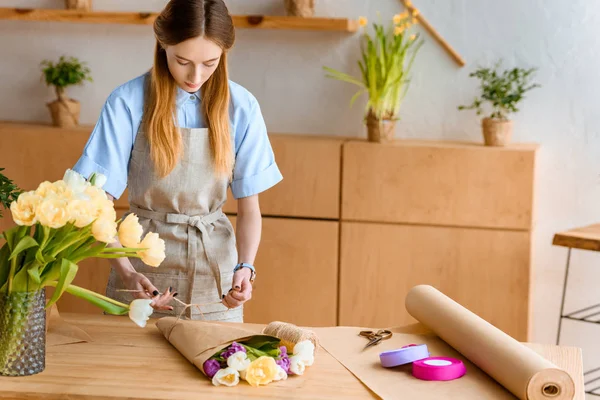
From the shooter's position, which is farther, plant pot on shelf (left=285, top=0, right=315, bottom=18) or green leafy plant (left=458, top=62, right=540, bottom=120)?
plant pot on shelf (left=285, top=0, right=315, bottom=18)

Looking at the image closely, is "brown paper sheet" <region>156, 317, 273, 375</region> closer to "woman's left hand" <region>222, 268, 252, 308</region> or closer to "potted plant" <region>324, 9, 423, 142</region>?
"woman's left hand" <region>222, 268, 252, 308</region>

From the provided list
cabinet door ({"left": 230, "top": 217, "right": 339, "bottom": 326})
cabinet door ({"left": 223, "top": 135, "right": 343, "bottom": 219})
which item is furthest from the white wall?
cabinet door ({"left": 230, "top": 217, "right": 339, "bottom": 326})

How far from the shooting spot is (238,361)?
1715 mm

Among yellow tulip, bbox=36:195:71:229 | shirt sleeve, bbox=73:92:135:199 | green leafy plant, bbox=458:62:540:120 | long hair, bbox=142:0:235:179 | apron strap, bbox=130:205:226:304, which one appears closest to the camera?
yellow tulip, bbox=36:195:71:229

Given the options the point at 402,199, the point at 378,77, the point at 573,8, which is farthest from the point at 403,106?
the point at 573,8

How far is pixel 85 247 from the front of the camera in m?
1.72

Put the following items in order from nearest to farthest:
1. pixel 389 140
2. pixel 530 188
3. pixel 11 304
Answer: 1. pixel 11 304
2. pixel 530 188
3. pixel 389 140

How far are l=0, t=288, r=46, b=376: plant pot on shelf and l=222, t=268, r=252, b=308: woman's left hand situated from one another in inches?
26.5

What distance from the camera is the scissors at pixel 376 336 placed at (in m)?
1.99

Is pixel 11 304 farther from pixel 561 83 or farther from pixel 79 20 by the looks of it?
pixel 561 83

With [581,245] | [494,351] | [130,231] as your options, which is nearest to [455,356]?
[494,351]

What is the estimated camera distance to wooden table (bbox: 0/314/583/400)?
64.4 inches

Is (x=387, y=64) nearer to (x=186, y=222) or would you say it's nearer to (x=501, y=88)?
(x=501, y=88)

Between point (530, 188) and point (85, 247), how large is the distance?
2.26 m
